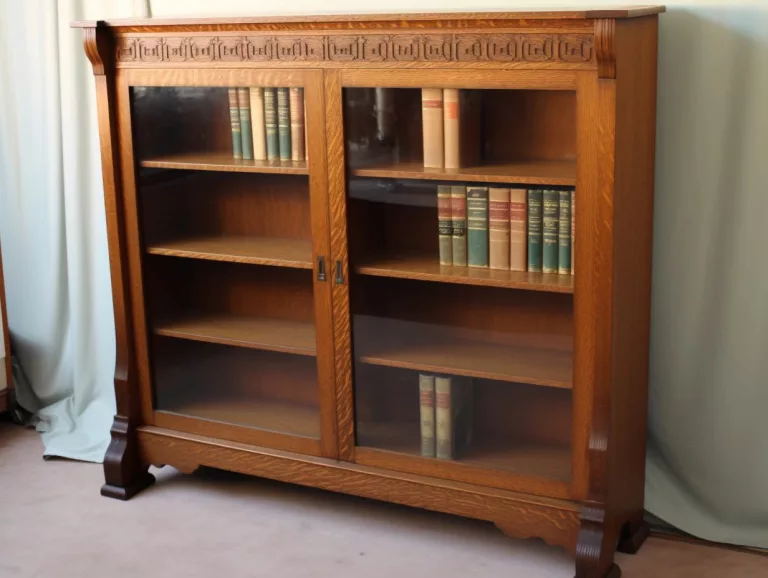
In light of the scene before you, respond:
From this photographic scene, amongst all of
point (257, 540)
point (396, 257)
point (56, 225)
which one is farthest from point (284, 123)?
point (56, 225)

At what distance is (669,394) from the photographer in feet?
9.03

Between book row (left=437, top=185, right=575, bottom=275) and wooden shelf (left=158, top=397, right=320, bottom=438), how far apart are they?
63cm

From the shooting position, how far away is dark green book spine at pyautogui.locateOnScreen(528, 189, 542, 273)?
2414 millimetres

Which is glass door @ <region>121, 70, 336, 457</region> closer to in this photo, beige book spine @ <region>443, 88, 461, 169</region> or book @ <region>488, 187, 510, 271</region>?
beige book spine @ <region>443, 88, 461, 169</region>

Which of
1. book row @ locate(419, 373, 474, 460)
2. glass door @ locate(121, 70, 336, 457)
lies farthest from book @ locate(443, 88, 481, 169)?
book row @ locate(419, 373, 474, 460)

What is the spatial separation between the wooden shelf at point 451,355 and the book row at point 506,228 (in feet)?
0.67

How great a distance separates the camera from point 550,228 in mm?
2410

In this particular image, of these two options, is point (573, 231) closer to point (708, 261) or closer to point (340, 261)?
point (708, 261)

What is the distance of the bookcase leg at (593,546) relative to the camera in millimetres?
2389

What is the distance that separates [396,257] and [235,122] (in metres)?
0.59

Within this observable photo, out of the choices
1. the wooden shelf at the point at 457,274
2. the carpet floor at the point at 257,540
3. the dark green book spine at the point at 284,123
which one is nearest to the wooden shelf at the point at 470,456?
the carpet floor at the point at 257,540

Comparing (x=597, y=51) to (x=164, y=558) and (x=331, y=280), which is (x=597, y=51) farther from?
(x=164, y=558)

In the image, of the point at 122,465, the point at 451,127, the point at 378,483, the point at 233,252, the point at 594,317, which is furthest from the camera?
the point at 122,465

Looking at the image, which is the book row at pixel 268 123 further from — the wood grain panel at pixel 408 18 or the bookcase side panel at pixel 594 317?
the bookcase side panel at pixel 594 317
